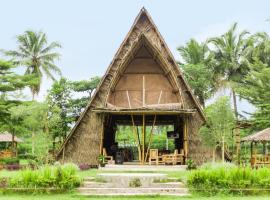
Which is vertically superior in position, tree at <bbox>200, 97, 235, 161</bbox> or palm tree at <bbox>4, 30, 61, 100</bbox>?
palm tree at <bbox>4, 30, 61, 100</bbox>

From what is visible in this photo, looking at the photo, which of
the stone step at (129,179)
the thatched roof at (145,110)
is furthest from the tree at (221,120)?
the stone step at (129,179)

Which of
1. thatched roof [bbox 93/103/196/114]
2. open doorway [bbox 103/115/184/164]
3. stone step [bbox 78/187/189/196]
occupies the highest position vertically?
thatched roof [bbox 93/103/196/114]

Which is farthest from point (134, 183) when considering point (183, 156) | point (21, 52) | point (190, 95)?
point (21, 52)

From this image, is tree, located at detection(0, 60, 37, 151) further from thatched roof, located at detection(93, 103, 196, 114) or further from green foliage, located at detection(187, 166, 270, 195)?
green foliage, located at detection(187, 166, 270, 195)

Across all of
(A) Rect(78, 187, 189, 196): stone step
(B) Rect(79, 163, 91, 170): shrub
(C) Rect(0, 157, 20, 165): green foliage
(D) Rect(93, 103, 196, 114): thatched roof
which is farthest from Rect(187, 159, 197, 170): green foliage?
(C) Rect(0, 157, 20, 165): green foliage

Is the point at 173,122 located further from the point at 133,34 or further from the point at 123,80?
the point at 133,34

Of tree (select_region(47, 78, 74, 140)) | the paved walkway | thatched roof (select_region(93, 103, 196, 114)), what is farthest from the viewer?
tree (select_region(47, 78, 74, 140))

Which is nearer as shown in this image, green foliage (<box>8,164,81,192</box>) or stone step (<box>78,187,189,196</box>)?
stone step (<box>78,187,189,196</box>)

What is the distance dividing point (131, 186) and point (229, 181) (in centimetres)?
265

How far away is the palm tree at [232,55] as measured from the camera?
119 feet

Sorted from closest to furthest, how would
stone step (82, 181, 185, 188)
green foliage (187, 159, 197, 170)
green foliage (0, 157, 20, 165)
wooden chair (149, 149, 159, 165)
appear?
stone step (82, 181, 185, 188), green foliage (187, 159, 197, 170), wooden chair (149, 149, 159, 165), green foliage (0, 157, 20, 165)

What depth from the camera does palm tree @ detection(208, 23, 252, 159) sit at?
36.4m

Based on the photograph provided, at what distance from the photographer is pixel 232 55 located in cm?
3666

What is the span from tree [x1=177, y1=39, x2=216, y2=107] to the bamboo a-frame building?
14.1 m
